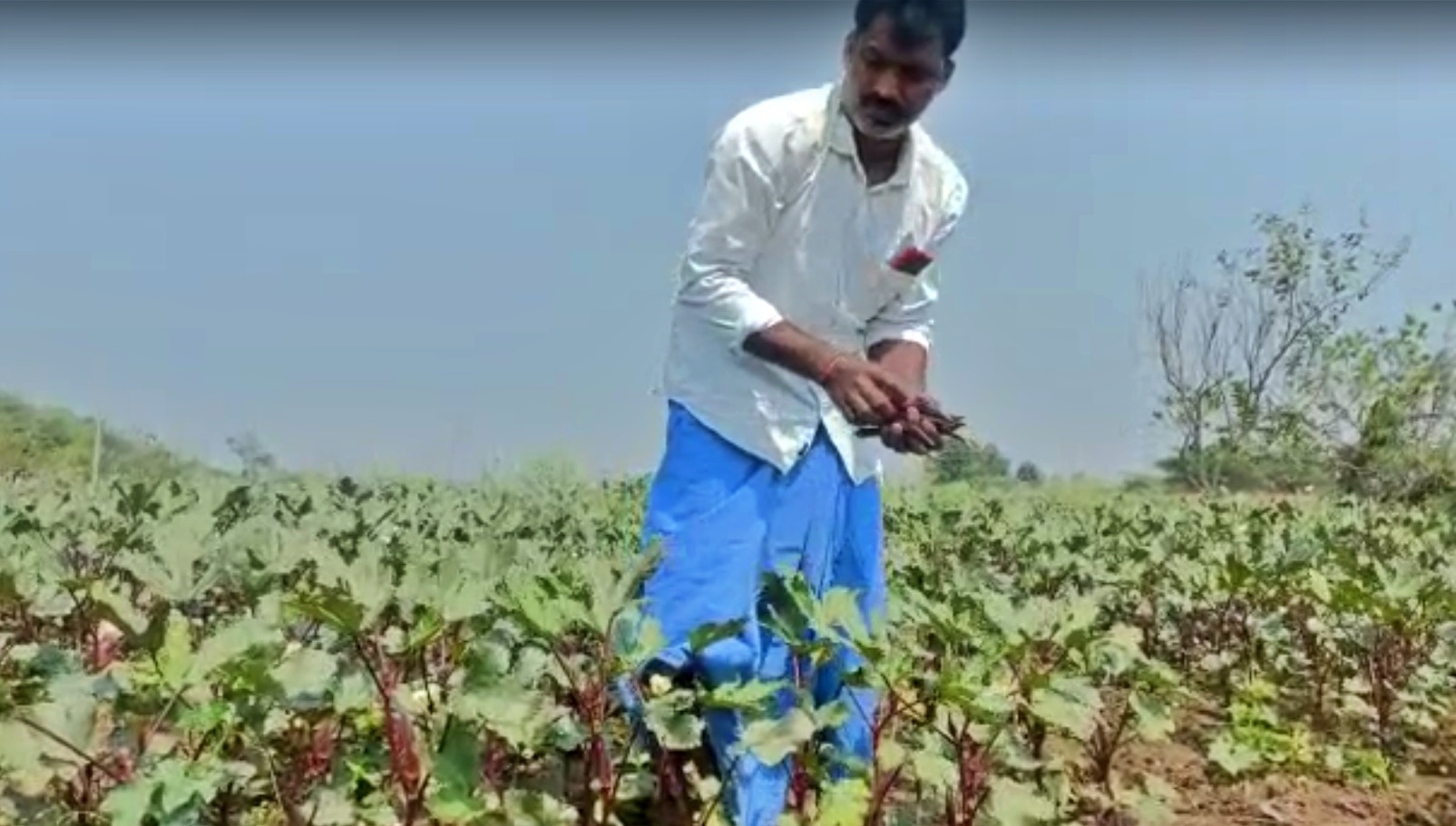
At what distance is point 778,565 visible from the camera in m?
2.89

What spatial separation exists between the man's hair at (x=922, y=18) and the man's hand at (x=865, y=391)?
0.55 meters

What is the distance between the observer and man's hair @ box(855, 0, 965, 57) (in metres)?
2.78

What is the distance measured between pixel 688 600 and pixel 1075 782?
1246 millimetres

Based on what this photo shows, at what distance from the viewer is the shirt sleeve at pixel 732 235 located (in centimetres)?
288

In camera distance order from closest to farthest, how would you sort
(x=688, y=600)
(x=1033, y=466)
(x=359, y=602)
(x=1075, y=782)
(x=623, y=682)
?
(x=359, y=602) < (x=623, y=682) < (x=688, y=600) < (x=1075, y=782) < (x=1033, y=466)

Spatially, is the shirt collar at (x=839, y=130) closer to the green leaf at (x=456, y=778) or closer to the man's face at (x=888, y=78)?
the man's face at (x=888, y=78)

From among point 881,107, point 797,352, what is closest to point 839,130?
point 881,107

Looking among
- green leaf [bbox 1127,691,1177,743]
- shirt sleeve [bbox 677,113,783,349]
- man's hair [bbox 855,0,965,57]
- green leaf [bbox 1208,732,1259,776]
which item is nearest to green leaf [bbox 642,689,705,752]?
shirt sleeve [bbox 677,113,783,349]

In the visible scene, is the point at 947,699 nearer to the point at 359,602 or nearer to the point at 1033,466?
the point at 359,602

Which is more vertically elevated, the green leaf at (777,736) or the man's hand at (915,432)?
the man's hand at (915,432)

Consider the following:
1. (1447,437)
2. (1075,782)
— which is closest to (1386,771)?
(1075,782)

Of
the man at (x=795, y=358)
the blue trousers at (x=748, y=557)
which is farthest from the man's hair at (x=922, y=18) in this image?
the blue trousers at (x=748, y=557)

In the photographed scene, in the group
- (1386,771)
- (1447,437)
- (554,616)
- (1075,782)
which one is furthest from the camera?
(1447,437)

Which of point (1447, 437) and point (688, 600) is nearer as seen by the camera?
point (688, 600)
